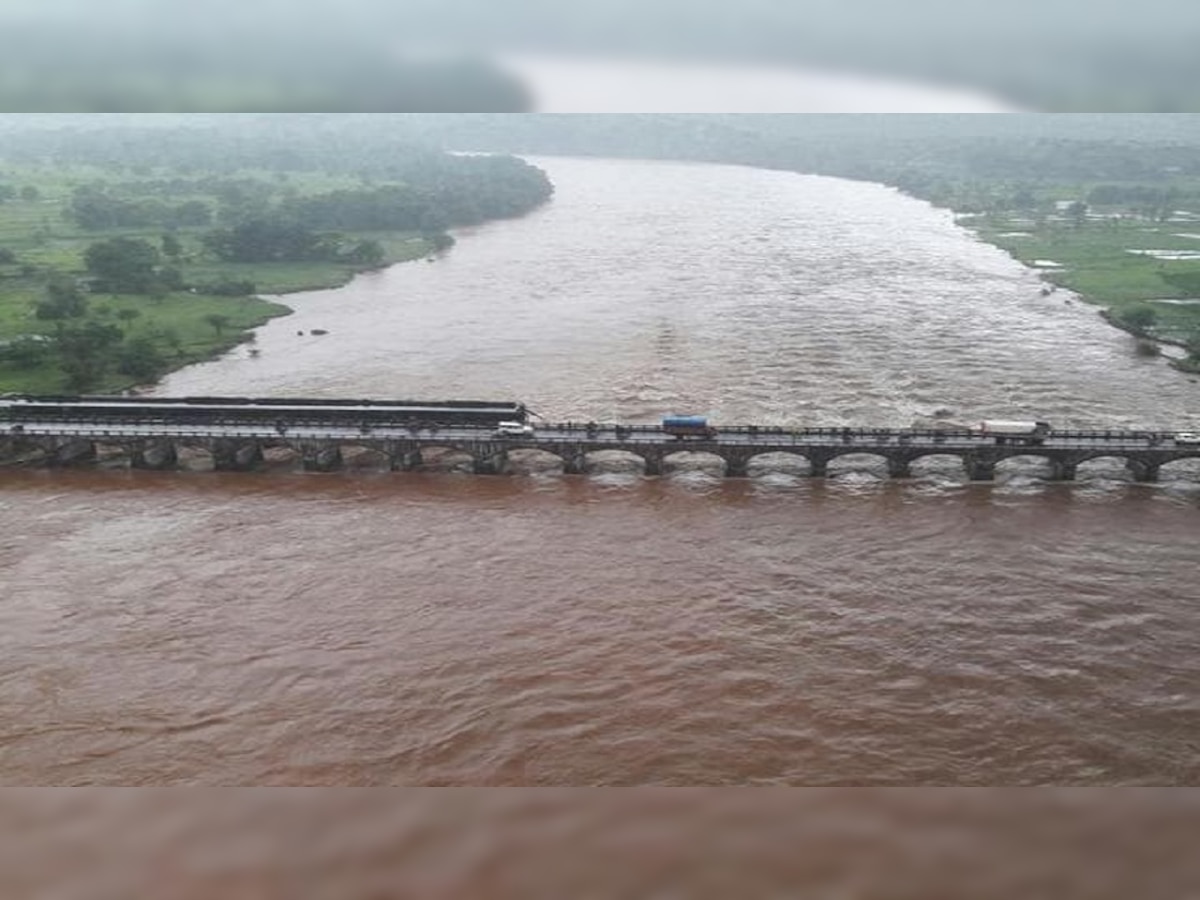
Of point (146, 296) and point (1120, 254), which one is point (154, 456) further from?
point (1120, 254)

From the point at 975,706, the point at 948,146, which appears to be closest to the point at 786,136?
the point at 948,146

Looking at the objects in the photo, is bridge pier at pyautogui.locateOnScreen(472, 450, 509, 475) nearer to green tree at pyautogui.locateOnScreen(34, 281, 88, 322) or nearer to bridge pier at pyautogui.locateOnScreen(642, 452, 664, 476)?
bridge pier at pyautogui.locateOnScreen(642, 452, 664, 476)

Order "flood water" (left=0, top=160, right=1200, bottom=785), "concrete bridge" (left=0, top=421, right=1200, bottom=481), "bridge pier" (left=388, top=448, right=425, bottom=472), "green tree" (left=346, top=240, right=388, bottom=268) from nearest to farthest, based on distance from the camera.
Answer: "flood water" (left=0, top=160, right=1200, bottom=785) < "concrete bridge" (left=0, top=421, right=1200, bottom=481) < "bridge pier" (left=388, top=448, right=425, bottom=472) < "green tree" (left=346, top=240, right=388, bottom=268)

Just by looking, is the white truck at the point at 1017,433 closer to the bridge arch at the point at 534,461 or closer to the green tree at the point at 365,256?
the bridge arch at the point at 534,461

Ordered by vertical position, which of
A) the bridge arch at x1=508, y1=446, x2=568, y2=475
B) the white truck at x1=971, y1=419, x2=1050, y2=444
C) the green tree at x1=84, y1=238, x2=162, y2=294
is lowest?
the bridge arch at x1=508, y1=446, x2=568, y2=475

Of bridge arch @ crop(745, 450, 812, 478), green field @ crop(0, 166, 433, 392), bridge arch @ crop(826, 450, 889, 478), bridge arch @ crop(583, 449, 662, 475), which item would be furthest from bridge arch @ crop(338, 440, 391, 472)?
green field @ crop(0, 166, 433, 392)

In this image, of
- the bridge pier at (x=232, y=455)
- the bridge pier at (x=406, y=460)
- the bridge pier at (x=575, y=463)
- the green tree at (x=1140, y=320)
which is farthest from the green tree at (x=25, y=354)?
the green tree at (x=1140, y=320)

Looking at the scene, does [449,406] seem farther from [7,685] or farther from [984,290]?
[984,290]
